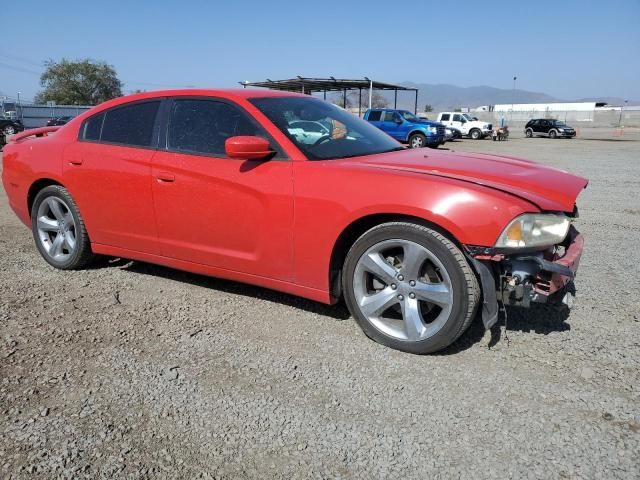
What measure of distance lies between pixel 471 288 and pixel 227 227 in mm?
1621

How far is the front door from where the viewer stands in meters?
3.27

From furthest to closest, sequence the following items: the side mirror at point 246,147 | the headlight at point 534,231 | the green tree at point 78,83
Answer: the green tree at point 78,83 → the side mirror at point 246,147 → the headlight at point 534,231

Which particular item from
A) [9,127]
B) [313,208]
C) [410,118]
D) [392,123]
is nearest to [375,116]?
[392,123]

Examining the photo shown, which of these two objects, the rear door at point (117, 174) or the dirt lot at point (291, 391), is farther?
the rear door at point (117, 174)

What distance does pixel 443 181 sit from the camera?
111 inches

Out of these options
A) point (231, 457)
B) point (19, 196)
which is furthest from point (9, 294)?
point (231, 457)

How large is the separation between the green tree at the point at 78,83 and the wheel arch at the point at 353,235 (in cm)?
6379

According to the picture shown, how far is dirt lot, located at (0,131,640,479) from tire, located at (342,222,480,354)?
0.47 ft

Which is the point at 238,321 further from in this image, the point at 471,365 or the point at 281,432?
the point at 471,365

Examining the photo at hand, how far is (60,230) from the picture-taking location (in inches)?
177

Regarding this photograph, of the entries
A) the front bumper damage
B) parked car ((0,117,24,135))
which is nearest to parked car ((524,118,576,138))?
parked car ((0,117,24,135))

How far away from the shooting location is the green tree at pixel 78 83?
6094 centimetres

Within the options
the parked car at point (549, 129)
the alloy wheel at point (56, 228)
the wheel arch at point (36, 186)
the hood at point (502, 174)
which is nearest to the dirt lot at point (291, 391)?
the alloy wheel at point (56, 228)

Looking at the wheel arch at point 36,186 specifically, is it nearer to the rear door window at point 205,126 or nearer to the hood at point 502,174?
the rear door window at point 205,126
